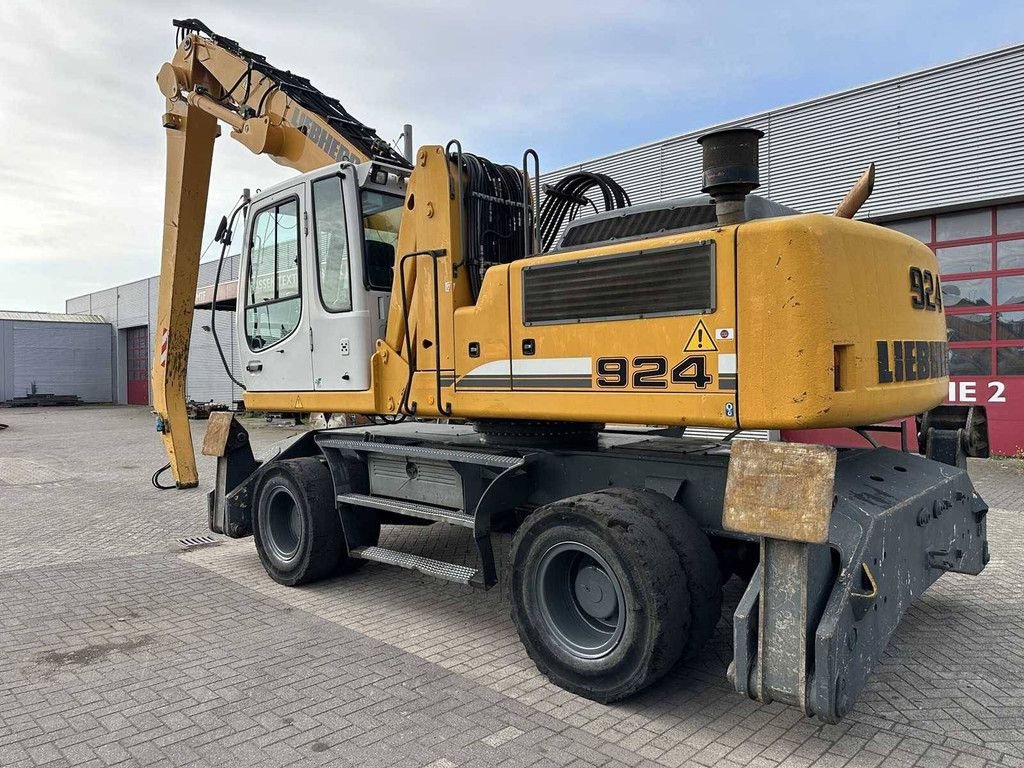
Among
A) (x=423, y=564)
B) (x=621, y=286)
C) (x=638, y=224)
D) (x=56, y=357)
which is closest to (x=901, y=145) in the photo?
(x=638, y=224)

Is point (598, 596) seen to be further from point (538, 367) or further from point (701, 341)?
point (701, 341)

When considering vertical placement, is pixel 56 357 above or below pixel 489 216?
above

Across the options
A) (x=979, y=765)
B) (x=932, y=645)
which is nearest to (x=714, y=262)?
(x=979, y=765)

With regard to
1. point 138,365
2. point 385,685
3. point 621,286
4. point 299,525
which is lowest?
point 385,685

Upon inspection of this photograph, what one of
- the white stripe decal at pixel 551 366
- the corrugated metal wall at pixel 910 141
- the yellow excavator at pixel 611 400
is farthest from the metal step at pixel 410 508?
the corrugated metal wall at pixel 910 141

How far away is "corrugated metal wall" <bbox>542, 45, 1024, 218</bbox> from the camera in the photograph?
11602 mm

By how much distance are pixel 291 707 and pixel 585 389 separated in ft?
7.24

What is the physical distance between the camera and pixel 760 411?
139 inches

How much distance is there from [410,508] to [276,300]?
2.05m

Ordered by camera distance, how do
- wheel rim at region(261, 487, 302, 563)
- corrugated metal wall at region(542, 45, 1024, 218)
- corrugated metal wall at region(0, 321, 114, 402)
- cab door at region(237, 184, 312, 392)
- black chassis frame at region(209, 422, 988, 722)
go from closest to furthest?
black chassis frame at region(209, 422, 988, 722), cab door at region(237, 184, 312, 392), wheel rim at region(261, 487, 302, 563), corrugated metal wall at region(542, 45, 1024, 218), corrugated metal wall at region(0, 321, 114, 402)

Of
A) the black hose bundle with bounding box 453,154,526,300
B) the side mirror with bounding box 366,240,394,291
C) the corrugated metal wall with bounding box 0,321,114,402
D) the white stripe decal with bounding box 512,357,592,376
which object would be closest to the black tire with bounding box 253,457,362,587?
the side mirror with bounding box 366,240,394,291

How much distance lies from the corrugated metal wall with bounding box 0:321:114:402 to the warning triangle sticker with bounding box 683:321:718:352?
44432 mm

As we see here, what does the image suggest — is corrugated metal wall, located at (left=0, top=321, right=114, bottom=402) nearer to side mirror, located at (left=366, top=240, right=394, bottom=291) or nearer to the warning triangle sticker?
side mirror, located at (left=366, top=240, right=394, bottom=291)

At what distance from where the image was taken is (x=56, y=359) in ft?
134
